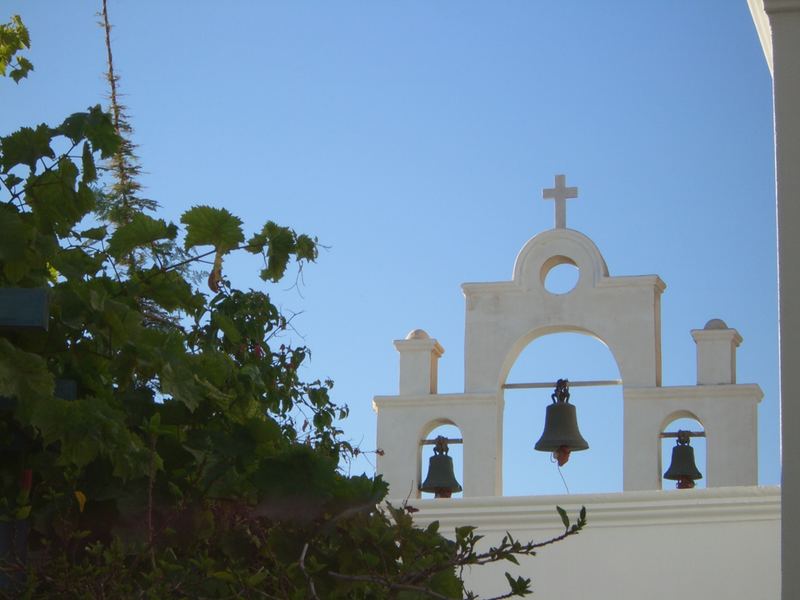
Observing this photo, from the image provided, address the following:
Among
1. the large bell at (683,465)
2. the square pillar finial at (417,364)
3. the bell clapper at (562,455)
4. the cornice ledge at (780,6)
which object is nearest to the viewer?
the cornice ledge at (780,6)

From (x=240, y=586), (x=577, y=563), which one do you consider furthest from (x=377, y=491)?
(x=577, y=563)

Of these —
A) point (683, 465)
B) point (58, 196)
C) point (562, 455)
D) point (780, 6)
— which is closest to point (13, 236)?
point (58, 196)

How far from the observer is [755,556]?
6.29m

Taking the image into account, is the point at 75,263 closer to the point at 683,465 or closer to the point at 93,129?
the point at 93,129

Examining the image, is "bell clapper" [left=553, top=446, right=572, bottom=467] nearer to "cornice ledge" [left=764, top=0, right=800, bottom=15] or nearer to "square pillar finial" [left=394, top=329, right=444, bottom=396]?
"square pillar finial" [left=394, top=329, right=444, bottom=396]

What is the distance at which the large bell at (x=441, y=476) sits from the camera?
8.57 m

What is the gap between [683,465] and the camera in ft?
28.8

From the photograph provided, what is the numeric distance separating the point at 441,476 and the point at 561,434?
2.72ft

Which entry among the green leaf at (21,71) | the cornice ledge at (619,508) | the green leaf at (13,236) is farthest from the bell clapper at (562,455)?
the green leaf at (13,236)

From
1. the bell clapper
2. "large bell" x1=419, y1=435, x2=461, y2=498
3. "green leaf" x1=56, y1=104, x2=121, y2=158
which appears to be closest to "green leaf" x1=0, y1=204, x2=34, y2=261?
"green leaf" x1=56, y1=104, x2=121, y2=158

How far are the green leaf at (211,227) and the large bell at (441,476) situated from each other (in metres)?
5.83

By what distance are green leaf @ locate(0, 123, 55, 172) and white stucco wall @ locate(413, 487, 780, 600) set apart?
3761 mm

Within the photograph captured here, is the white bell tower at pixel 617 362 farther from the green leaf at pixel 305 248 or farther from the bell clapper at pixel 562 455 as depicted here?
the green leaf at pixel 305 248

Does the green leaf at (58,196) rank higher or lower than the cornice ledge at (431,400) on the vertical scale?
lower
